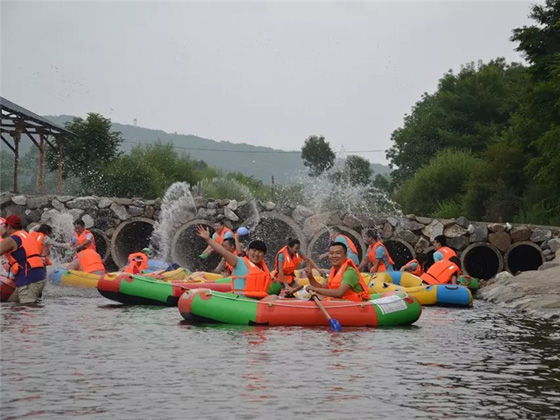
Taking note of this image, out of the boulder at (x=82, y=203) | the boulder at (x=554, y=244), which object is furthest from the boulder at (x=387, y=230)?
the boulder at (x=82, y=203)

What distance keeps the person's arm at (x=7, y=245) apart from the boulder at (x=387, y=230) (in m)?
19.2

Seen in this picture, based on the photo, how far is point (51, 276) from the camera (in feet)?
75.4

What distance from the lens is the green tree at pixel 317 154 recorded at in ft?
295

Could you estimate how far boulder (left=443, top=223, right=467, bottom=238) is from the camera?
3416 centimetres

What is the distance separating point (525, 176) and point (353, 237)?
1168cm

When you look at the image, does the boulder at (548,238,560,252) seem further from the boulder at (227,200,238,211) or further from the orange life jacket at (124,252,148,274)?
the orange life jacket at (124,252,148,274)

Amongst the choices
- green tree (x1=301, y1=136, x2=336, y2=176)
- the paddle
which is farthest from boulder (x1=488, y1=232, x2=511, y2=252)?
green tree (x1=301, y1=136, x2=336, y2=176)

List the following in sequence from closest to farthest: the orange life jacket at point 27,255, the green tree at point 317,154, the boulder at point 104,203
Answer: the orange life jacket at point 27,255 → the boulder at point 104,203 → the green tree at point 317,154

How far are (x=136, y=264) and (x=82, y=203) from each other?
1336 centimetres

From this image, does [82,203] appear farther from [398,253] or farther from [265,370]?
[265,370]

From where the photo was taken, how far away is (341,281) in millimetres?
16094

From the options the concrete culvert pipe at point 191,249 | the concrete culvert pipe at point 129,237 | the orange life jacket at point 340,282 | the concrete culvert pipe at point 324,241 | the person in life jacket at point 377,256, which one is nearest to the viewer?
the orange life jacket at point 340,282

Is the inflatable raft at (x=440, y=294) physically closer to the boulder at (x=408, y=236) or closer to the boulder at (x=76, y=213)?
the boulder at (x=408, y=236)

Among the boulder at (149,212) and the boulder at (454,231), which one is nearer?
the boulder at (454,231)
